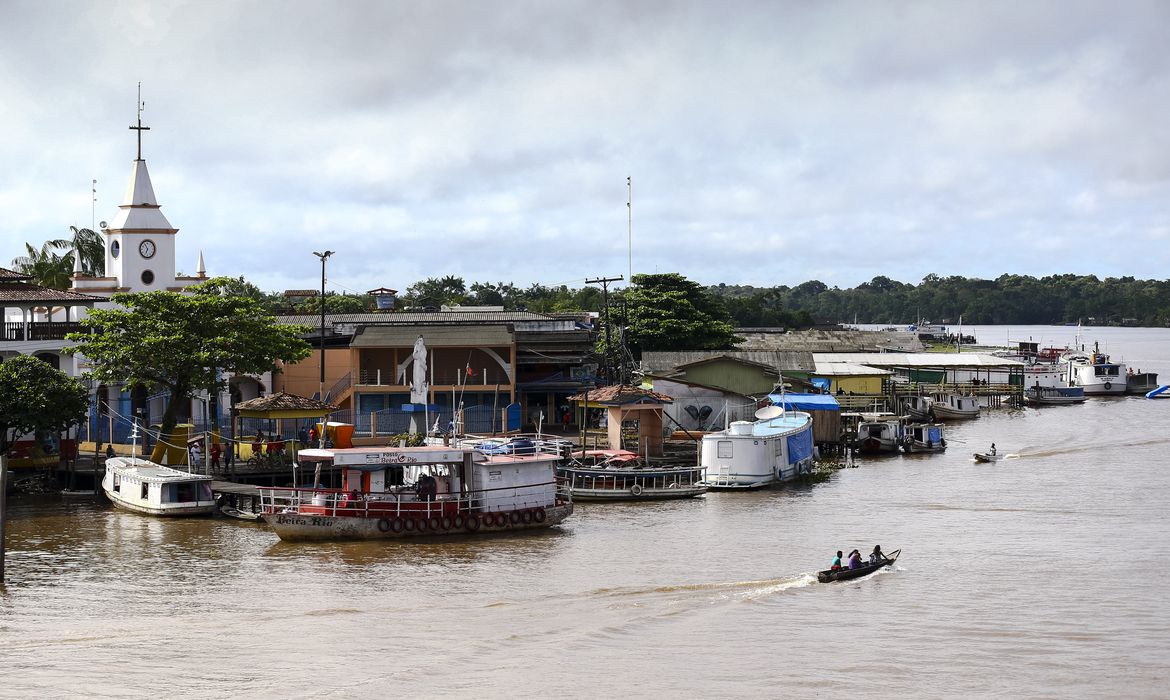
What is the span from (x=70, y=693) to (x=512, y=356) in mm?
38570

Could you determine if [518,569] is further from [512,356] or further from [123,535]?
[512,356]

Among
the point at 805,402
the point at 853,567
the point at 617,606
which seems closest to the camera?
the point at 617,606

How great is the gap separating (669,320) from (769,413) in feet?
91.6

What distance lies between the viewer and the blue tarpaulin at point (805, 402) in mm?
65125

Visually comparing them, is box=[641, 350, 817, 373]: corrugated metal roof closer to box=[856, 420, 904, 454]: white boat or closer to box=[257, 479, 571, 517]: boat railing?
box=[856, 420, 904, 454]: white boat

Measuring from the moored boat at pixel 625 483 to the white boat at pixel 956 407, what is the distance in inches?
1865

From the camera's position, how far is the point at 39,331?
56.4 meters

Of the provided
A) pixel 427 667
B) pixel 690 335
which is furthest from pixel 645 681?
pixel 690 335

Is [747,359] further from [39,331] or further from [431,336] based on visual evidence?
[39,331]

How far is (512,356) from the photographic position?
6206 centimetres

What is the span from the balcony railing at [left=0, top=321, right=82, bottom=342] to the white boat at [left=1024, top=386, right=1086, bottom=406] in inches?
3174

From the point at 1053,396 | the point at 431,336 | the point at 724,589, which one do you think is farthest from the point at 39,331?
the point at 1053,396

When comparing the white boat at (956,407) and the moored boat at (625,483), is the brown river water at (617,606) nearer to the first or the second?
the moored boat at (625,483)

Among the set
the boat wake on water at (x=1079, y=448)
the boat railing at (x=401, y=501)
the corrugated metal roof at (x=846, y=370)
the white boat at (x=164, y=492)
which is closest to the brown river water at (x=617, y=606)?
the white boat at (x=164, y=492)
